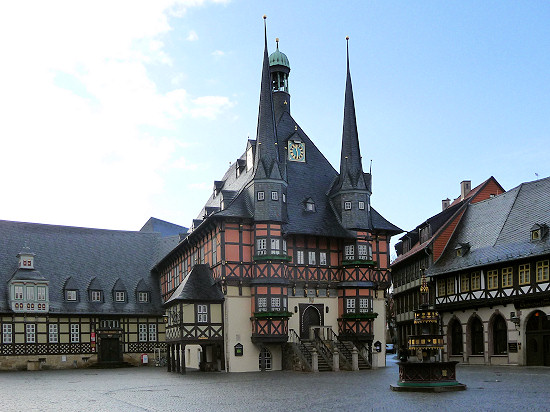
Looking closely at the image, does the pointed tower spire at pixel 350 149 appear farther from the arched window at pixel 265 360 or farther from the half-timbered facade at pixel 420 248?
the arched window at pixel 265 360

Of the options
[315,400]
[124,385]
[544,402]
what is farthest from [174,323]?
[544,402]

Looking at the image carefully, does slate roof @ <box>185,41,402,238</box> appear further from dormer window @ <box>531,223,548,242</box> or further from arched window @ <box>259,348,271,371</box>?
dormer window @ <box>531,223,548,242</box>

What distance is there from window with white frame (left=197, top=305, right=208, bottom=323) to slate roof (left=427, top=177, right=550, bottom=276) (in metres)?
17.5

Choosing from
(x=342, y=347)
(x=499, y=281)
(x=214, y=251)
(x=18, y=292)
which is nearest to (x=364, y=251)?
(x=342, y=347)

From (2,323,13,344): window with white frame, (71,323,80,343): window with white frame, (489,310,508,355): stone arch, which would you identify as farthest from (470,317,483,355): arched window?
(2,323,13,344): window with white frame

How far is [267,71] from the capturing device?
49281 millimetres

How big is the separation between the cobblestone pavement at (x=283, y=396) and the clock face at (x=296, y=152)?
2077 centimetres

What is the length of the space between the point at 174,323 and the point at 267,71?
57.9 feet

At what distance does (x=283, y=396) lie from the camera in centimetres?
2561

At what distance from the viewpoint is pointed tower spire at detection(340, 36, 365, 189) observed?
5009 cm

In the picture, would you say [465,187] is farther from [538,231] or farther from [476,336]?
[538,231]

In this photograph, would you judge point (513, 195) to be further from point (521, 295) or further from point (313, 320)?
point (313, 320)

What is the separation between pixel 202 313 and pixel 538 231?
2095cm

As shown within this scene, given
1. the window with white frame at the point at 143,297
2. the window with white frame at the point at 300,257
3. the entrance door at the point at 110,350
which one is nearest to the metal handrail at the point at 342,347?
the window with white frame at the point at 300,257
